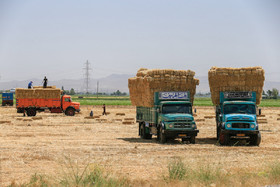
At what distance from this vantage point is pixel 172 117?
84.6 ft

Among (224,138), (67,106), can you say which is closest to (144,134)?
(224,138)

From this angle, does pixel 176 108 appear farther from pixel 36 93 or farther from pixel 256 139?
pixel 36 93

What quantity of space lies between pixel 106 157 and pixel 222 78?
10330 millimetres

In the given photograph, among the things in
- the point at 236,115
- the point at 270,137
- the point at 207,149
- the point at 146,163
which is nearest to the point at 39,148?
the point at 146,163

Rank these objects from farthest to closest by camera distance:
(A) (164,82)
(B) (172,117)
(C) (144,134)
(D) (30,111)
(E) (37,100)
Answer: (D) (30,111), (E) (37,100), (C) (144,134), (A) (164,82), (B) (172,117)

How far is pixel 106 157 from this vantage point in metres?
20.1

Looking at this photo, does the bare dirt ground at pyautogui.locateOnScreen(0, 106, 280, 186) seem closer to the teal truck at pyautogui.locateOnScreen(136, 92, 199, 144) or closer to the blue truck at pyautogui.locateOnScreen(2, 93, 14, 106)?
the teal truck at pyautogui.locateOnScreen(136, 92, 199, 144)

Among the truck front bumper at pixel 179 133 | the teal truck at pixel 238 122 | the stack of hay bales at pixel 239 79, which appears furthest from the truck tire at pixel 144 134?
the stack of hay bales at pixel 239 79

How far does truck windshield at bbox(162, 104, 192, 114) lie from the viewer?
87.2 feet

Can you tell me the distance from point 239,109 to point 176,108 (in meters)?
3.63

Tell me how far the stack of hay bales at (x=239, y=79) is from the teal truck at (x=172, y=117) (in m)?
2.11

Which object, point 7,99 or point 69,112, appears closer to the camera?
point 69,112

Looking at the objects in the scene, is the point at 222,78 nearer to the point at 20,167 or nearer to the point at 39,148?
the point at 39,148

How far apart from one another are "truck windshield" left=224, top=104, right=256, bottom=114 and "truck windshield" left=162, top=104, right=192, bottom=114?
2195 mm
